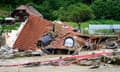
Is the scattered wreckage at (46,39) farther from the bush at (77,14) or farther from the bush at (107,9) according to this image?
the bush at (107,9)

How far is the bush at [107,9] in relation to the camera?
8906cm

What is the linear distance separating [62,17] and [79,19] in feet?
11.5

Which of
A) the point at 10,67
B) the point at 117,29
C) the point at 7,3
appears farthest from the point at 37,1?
the point at 10,67

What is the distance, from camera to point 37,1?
12025cm

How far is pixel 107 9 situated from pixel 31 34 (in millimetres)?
57084

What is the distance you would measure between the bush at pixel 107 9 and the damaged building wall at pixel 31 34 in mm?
52908

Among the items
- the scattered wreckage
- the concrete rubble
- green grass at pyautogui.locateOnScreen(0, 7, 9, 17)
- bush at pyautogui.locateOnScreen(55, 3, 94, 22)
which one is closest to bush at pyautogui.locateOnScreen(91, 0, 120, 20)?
bush at pyautogui.locateOnScreen(55, 3, 94, 22)

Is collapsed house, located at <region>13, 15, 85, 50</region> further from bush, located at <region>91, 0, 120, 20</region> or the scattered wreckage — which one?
bush, located at <region>91, 0, 120, 20</region>

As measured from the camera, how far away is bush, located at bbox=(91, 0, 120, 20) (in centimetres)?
8906

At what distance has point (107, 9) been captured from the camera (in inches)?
3588

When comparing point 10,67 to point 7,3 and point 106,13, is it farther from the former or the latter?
point 7,3

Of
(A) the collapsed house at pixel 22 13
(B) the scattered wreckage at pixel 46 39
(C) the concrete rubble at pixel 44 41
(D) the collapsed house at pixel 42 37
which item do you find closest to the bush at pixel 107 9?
(A) the collapsed house at pixel 22 13

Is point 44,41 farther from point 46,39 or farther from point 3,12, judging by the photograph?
point 3,12

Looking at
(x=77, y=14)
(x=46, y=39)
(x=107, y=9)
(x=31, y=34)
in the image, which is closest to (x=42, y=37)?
(x=46, y=39)
